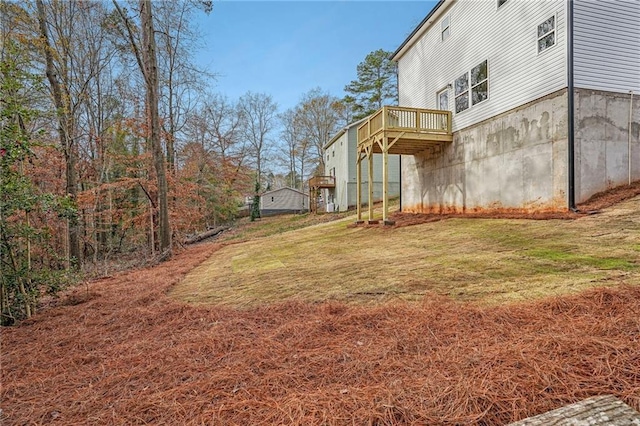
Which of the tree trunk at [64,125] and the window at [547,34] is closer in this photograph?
the window at [547,34]

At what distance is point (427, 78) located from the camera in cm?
1253

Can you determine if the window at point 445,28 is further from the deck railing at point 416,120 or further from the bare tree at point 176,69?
the bare tree at point 176,69

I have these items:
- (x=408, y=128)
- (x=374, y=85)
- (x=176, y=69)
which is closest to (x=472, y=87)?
(x=408, y=128)

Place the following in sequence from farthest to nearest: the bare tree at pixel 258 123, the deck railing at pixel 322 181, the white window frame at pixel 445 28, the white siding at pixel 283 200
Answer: the white siding at pixel 283 200, the bare tree at pixel 258 123, the deck railing at pixel 322 181, the white window frame at pixel 445 28

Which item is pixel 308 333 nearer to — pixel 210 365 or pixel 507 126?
pixel 210 365

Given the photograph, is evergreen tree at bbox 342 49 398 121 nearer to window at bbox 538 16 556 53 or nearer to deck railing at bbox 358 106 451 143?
deck railing at bbox 358 106 451 143

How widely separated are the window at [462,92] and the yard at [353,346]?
6.72 m

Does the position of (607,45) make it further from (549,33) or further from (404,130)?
(404,130)

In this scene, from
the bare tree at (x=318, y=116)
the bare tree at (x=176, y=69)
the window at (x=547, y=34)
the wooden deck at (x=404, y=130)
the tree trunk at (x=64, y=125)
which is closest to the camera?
the window at (x=547, y=34)

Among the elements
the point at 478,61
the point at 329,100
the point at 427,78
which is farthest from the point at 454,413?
the point at 329,100

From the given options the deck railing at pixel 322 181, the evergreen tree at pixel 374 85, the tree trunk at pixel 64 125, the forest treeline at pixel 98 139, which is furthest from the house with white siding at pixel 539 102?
the evergreen tree at pixel 374 85

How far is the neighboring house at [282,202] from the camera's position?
36594mm

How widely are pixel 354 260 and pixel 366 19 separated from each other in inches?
459

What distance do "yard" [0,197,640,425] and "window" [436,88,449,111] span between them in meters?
7.67
